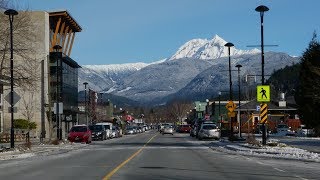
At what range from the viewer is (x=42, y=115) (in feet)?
293

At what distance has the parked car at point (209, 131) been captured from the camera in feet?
191

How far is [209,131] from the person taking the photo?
58.5 metres

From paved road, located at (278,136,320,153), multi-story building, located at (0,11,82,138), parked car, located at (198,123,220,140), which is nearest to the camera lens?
paved road, located at (278,136,320,153)

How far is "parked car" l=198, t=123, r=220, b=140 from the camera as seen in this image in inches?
Result: 2287

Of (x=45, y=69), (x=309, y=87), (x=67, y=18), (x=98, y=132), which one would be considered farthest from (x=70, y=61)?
(x=309, y=87)

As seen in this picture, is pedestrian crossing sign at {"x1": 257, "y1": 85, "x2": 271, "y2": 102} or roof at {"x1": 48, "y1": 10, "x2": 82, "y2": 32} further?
roof at {"x1": 48, "y1": 10, "x2": 82, "y2": 32}

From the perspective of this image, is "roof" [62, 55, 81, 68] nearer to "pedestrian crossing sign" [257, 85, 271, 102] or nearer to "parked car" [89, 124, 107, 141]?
"parked car" [89, 124, 107, 141]

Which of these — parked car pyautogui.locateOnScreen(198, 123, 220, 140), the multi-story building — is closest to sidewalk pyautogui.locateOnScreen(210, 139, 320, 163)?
parked car pyautogui.locateOnScreen(198, 123, 220, 140)

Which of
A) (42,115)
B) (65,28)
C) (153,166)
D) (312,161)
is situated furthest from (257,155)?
(65,28)

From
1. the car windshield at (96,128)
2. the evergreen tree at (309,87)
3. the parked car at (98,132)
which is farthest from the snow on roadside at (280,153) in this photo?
the car windshield at (96,128)

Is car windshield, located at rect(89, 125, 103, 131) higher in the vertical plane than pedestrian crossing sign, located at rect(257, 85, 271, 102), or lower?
lower

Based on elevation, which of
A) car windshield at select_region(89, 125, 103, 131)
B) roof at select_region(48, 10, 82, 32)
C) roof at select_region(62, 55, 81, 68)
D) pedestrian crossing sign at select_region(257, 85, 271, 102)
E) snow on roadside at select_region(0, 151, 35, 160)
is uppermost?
roof at select_region(48, 10, 82, 32)

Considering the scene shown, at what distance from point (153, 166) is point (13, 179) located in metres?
6.14

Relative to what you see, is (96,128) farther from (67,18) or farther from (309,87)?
(67,18)
